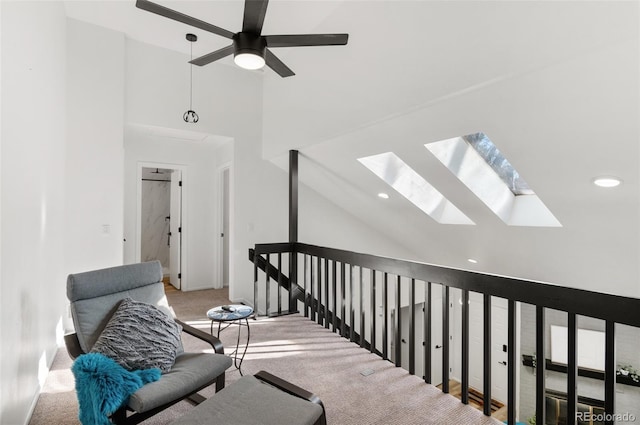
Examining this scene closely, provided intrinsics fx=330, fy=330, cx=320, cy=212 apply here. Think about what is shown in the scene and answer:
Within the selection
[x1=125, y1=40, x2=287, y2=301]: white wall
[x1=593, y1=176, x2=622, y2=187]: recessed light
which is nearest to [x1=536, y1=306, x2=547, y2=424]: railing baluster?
[x1=593, y1=176, x2=622, y2=187]: recessed light

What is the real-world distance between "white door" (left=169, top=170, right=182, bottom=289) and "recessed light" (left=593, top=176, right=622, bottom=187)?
17.7 ft

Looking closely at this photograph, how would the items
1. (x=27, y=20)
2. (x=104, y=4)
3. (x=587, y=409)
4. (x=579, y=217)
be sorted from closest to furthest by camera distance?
(x=27, y=20) → (x=579, y=217) → (x=104, y=4) → (x=587, y=409)

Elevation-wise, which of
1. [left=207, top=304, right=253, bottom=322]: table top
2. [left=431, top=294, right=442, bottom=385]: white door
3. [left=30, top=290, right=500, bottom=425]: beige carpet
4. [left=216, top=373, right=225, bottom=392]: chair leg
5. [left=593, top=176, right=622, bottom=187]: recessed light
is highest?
[left=593, top=176, right=622, bottom=187]: recessed light

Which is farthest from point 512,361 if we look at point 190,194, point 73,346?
point 190,194

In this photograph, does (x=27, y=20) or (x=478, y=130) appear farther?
(x=478, y=130)

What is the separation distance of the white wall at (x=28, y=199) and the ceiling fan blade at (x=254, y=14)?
1.27 meters

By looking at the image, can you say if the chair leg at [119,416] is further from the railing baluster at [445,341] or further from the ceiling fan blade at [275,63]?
the ceiling fan blade at [275,63]

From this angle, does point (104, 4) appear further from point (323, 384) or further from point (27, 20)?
point (323, 384)

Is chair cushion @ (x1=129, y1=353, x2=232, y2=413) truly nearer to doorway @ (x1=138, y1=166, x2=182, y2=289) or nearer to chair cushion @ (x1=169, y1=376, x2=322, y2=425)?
chair cushion @ (x1=169, y1=376, x2=322, y2=425)

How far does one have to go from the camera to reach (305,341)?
324cm

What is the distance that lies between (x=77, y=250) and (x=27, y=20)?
2.50 meters

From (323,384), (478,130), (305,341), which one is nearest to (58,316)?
(305,341)

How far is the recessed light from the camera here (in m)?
2.55

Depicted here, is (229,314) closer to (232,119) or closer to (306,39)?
(306,39)
